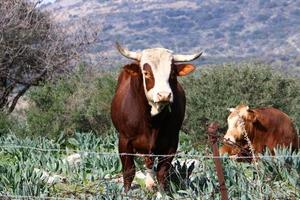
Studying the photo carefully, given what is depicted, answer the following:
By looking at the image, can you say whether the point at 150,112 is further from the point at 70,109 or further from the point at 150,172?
the point at 70,109

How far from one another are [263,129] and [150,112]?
3562 millimetres

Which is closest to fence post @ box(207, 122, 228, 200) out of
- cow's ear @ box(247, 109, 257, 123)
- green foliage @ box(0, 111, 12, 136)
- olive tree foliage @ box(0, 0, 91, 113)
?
cow's ear @ box(247, 109, 257, 123)

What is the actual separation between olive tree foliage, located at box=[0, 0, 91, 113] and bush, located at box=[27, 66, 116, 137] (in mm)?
4540

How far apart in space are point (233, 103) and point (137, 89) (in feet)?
27.4

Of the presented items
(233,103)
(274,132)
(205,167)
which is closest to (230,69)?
(233,103)

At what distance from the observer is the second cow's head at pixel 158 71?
7266 millimetres

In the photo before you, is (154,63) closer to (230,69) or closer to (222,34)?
(230,69)

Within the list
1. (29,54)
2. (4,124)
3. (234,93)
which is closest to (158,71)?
(4,124)

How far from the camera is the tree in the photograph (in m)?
21.1

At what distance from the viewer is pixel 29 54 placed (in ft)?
72.2

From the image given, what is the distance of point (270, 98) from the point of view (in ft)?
53.4

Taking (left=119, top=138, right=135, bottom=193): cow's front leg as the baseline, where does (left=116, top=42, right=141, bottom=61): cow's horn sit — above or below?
above

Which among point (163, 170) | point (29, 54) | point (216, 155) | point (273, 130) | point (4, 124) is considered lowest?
point (29, 54)

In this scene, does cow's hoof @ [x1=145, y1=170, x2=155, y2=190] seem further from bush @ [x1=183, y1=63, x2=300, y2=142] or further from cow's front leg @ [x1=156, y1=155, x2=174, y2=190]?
bush @ [x1=183, y1=63, x2=300, y2=142]
